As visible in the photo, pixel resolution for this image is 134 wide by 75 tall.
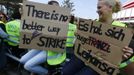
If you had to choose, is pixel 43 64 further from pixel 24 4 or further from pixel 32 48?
pixel 24 4

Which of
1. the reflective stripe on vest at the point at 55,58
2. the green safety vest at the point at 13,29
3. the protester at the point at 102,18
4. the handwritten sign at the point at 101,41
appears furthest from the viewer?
the green safety vest at the point at 13,29

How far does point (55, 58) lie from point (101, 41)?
6.43 ft

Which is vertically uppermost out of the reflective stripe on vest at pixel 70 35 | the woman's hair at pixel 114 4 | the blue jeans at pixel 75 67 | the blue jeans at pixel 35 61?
the woman's hair at pixel 114 4

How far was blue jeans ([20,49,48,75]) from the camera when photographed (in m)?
6.82

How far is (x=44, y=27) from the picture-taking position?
680 cm

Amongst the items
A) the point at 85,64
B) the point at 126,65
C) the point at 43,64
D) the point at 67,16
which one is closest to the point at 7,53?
the point at 43,64

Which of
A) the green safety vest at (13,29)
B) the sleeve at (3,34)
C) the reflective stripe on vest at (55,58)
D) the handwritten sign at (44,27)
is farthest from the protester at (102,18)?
the sleeve at (3,34)

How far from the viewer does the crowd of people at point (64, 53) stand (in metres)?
4.82

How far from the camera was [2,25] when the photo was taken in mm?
8250

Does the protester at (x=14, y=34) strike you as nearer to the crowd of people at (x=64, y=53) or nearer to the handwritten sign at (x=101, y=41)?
the crowd of people at (x=64, y=53)

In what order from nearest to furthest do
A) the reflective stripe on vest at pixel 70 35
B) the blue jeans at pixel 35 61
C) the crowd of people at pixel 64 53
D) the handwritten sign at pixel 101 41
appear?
the handwritten sign at pixel 101 41 < the crowd of people at pixel 64 53 < the blue jeans at pixel 35 61 < the reflective stripe on vest at pixel 70 35

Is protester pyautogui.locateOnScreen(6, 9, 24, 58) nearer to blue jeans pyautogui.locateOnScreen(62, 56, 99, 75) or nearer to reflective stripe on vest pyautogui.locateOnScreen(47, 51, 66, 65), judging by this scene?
reflective stripe on vest pyautogui.locateOnScreen(47, 51, 66, 65)

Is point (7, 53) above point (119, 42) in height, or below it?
below

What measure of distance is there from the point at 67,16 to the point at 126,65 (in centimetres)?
227
